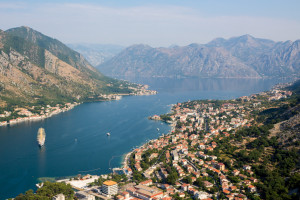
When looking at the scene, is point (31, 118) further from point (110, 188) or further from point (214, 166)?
point (214, 166)

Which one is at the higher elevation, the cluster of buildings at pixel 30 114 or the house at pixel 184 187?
the house at pixel 184 187

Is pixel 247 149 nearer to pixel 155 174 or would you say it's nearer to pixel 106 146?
pixel 155 174

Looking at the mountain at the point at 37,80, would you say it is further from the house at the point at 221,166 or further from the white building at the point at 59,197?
the house at the point at 221,166

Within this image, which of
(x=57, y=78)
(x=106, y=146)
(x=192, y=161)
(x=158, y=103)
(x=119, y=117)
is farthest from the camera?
(x=57, y=78)

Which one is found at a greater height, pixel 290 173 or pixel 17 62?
pixel 17 62

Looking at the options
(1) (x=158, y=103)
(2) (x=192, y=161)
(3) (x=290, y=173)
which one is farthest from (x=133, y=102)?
(3) (x=290, y=173)

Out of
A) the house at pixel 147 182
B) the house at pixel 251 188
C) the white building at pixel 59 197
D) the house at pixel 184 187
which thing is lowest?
the house at pixel 147 182

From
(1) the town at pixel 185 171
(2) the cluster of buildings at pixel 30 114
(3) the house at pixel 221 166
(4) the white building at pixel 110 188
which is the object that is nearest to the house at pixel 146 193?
(1) the town at pixel 185 171

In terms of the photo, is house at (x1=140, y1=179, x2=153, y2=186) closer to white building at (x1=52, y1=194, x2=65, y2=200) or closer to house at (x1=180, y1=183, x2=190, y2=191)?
house at (x1=180, y1=183, x2=190, y2=191)
